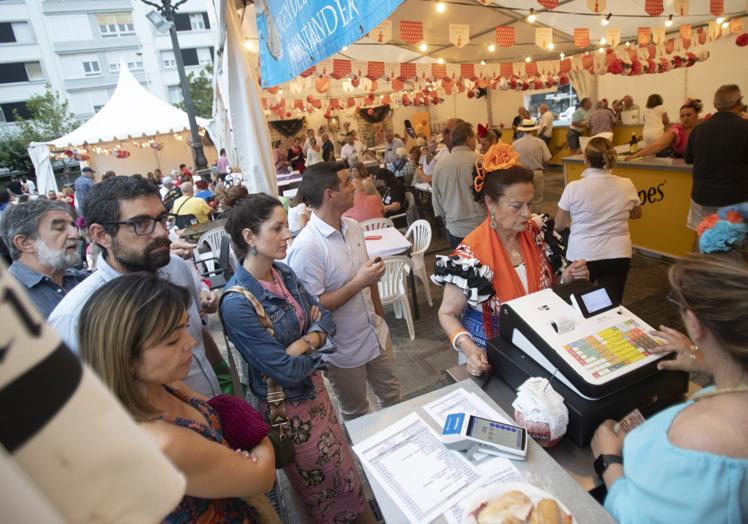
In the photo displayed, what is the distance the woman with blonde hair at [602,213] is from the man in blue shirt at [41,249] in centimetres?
326

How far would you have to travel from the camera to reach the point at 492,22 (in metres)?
7.39

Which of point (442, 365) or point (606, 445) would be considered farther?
point (442, 365)

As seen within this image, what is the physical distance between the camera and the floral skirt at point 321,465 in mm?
1868

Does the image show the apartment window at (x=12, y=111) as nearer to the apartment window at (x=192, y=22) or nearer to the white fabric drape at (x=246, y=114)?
the apartment window at (x=192, y=22)

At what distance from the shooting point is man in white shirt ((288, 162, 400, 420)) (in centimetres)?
230

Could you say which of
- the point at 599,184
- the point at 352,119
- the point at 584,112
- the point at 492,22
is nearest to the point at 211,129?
the point at 352,119

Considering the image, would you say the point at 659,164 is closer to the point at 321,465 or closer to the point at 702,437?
the point at 702,437

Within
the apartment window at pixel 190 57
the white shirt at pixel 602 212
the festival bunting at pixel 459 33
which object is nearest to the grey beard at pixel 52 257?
the white shirt at pixel 602 212

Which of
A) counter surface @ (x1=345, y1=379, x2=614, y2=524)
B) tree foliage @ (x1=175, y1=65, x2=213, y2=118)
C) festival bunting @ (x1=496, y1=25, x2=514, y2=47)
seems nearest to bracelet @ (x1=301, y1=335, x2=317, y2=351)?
counter surface @ (x1=345, y1=379, x2=614, y2=524)

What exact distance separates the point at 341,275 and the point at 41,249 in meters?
1.62

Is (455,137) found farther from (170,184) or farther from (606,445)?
(170,184)

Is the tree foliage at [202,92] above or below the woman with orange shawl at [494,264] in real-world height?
above

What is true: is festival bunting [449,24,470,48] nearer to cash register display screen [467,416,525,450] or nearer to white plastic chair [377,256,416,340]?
white plastic chair [377,256,416,340]

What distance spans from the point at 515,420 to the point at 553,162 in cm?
1410
